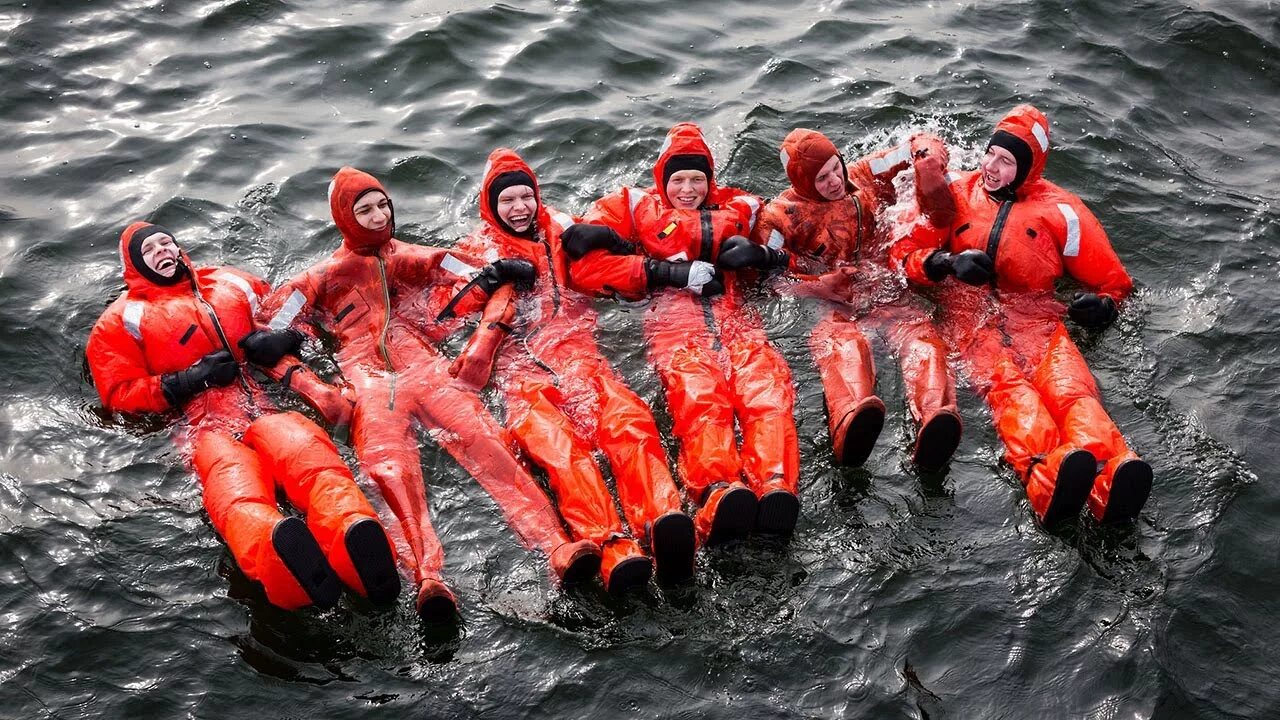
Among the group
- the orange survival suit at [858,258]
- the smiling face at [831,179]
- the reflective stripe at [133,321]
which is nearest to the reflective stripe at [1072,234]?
the orange survival suit at [858,258]

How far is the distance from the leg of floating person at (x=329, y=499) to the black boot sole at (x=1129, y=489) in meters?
3.99

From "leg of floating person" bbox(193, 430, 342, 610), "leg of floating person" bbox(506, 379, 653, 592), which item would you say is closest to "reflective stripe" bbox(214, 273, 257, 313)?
"leg of floating person" bbox(193, 430, 342, 610)

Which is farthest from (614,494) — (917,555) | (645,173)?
(645,173)

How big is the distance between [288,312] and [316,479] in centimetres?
175

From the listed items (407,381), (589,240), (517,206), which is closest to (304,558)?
(407,381)

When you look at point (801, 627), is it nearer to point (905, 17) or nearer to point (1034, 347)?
point (1034, 347)

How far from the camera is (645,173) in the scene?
1037 centimetres

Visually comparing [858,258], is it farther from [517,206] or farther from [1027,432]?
[517,206]

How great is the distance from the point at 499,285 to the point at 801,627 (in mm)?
3380

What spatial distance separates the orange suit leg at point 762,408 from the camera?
21.9ft

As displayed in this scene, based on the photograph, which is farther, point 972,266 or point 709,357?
point 972,266

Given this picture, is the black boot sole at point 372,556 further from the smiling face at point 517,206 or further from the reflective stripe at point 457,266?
the smiling face at point 517,206

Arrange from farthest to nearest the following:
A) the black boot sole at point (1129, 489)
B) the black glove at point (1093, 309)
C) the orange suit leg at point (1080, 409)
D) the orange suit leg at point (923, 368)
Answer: the black glove at point (1093, 309), the orange suit leg at point (923, 368), the orange suit leg at point (1080, 409), the black boot sole at point (1129, 489)

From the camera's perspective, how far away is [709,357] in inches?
298
